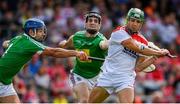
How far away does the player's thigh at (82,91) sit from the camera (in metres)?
14.9

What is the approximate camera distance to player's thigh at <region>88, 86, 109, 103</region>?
1395 centimetres

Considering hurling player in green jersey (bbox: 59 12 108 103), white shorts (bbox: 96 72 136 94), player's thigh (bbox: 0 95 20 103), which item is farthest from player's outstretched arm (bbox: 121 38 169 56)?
player's thigh (bbox: 0 95 20 103)

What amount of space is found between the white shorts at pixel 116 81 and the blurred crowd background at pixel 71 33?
4996 millimetres

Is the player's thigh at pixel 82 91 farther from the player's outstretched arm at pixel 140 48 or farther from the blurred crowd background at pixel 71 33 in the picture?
the blurred crowd background at pixel 71 33

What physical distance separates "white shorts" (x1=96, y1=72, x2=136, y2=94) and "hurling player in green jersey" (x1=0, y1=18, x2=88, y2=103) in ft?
1.84

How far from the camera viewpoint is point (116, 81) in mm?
13859

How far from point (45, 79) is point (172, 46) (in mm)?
4798

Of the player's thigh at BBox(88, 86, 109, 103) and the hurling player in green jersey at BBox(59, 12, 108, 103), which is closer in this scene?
the player's thigh at BBox(88, 86, 109, 103)

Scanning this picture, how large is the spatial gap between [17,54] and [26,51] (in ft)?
0.58

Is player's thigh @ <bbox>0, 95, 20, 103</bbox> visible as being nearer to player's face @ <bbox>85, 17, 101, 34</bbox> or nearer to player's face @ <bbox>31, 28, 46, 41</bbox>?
player's face @ <bbox>31, 28, 46, 41</bbox>

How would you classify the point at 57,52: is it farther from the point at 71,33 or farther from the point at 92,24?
the point at 71,33

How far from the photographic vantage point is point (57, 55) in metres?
13.8

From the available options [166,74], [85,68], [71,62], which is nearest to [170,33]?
[166,74]

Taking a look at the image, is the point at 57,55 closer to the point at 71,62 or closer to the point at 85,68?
the point at 85,68
